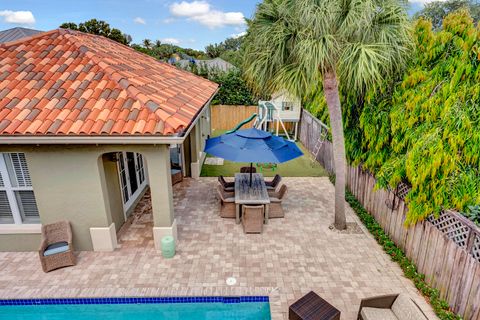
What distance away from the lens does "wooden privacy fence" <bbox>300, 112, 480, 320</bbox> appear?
530cm

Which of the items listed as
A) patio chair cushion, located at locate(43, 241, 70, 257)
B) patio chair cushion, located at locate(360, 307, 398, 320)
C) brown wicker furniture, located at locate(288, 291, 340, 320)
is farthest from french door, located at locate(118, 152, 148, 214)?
patio chair cushion, located at locate(360, 307, 398, 320)

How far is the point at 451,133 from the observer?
5914 mm

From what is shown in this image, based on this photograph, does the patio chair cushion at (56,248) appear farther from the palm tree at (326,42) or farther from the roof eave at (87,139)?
the palm tree at (326,42)

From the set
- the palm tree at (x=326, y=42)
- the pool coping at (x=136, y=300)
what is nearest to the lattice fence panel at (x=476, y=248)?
the palm tree at (x=326, y=42)

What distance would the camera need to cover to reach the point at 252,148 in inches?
348

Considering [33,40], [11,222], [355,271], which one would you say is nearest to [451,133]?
[355,271]

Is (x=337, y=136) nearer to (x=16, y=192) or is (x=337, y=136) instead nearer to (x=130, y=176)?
(x=130, y=176)

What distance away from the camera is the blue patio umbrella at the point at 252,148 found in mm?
8484

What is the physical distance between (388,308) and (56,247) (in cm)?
778

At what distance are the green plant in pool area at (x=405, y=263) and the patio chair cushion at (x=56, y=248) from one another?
8.54 m

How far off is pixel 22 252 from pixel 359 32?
10.7 m

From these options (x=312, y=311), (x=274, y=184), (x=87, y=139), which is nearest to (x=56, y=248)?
(x=87, y=139)

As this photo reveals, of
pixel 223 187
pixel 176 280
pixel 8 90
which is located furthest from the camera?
pixel 223 187

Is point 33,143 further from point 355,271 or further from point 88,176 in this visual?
point 355,271
